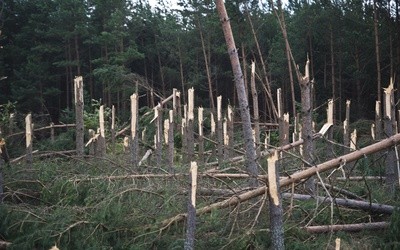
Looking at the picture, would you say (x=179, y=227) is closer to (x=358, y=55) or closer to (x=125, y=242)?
(x=125, y=242)

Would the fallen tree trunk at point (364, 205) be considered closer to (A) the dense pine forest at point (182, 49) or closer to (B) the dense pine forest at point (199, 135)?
(B) the dense pine forest at point (199, 135)

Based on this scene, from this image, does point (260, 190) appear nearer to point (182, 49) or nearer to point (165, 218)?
point (165, 218)

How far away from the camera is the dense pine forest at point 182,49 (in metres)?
20.2

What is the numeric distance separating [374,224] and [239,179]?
75.0 inches

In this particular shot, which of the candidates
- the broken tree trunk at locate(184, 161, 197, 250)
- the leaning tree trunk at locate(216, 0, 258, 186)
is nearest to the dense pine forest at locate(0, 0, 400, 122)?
the leaning tree trunk at locate(216, 0, 258, 186)

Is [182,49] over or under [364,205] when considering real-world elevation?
over

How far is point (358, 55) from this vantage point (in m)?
20.6

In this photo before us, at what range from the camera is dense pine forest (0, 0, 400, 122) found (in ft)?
66.2

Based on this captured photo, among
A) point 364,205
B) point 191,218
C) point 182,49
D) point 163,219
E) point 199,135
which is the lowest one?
point 364,205

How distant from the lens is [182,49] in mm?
25016

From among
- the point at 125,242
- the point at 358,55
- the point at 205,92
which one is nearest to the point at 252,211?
the point at 125,242

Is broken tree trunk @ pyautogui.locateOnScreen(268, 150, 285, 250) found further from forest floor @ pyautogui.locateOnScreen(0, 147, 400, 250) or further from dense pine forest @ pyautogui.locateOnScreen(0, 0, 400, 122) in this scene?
dense pine forest @ pyautogui.locateOnScreen(0, 0, 400, 122)

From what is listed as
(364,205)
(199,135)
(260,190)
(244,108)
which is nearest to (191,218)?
(260,190)

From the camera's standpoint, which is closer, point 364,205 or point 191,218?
point 191,218
